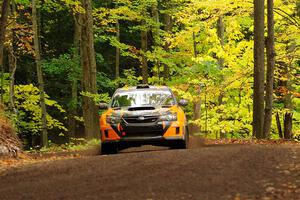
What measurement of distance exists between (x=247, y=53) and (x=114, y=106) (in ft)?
35.7

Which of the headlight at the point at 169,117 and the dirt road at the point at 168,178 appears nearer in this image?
the dirt road at the point at 168,178

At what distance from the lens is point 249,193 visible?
6.04 metres

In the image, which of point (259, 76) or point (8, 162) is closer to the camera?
point (8, 162)

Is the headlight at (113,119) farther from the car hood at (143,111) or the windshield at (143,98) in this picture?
the windshield at (143,98)

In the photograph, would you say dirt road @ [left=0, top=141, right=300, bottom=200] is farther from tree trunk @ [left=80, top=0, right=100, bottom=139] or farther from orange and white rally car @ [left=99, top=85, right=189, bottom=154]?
tree trunk @ [left=80, top=0, right=100, bottom=139]

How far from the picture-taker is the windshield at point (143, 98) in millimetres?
12875

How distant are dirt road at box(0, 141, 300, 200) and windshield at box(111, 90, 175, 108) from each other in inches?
150

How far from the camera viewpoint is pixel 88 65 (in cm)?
2153

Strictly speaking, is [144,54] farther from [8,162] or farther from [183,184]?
[183,184]

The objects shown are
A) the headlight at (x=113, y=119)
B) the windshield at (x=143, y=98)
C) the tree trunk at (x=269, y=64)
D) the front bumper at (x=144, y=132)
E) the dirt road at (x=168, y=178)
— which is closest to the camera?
the dirt road at (x=168, y=178)

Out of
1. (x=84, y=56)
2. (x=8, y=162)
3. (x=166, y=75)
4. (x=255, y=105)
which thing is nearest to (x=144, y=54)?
(x=166, y=75)

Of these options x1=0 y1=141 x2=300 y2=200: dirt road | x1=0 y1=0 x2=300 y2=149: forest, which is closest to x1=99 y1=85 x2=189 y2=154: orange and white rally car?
x1=0 y1=141 x2=300 y2=200: dirt road

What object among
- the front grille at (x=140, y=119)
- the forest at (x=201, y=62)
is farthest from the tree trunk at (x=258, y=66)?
the front grille at (x=140, y=119)

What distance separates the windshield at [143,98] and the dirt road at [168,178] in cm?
380
